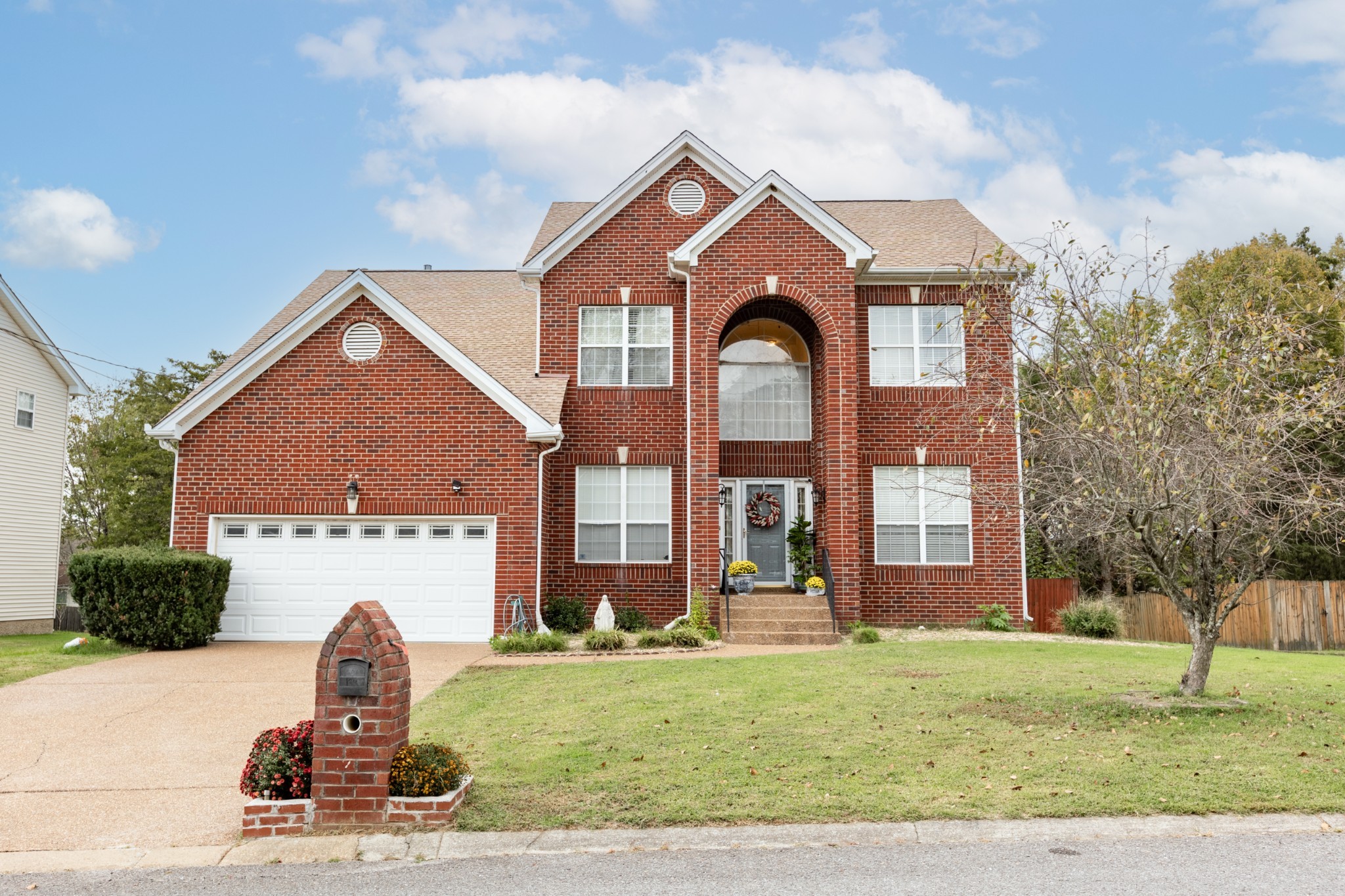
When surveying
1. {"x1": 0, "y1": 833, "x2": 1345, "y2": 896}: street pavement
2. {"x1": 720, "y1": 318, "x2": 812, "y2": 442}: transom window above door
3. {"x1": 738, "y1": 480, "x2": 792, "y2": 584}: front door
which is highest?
{"x1": 720, "y1": 318, "x2": 812, "y2": 442}: transom window above door

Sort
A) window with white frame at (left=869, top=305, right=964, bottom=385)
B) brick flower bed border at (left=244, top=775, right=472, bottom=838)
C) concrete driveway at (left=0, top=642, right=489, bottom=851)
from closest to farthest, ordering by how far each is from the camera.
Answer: brick flower bed border at (left=244, top=775, right=472, bottom=838) < concrete driveway at (left=0, top=642, right=489, bottom=851) < window with white frame at (left=869, top=305, right=964, bottom=385)

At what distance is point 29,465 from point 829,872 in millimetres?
24265

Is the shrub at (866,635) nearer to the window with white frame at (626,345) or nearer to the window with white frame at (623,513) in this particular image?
the window with white frame at (623,513)

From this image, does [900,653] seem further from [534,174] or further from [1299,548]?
[1299,548]

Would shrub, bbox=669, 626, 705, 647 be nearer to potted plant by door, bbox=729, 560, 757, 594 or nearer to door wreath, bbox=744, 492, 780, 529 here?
potted plant by door, bbox=729, 560, 757, 594

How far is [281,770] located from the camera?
6.09 meters

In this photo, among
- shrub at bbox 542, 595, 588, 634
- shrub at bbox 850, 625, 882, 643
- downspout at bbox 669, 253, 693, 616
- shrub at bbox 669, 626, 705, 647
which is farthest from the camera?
downspout at bbox 669, 253, 693, 616

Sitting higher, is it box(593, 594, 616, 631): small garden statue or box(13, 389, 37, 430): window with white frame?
box(13, 389, 37, 430): window with white frame

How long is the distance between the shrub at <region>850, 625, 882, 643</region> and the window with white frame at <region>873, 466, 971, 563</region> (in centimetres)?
245

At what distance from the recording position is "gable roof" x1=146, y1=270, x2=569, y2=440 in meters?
16.2

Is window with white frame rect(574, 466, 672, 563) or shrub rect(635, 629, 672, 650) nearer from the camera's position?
shrub rect(635, 629, 672, 650)

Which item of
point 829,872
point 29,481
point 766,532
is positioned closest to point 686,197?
point 766,532

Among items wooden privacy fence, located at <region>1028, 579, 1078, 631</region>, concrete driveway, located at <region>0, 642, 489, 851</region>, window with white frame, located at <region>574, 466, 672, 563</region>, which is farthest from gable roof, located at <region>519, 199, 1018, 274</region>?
concrete driveway, located at <region>0, 642, 489, 851</region>

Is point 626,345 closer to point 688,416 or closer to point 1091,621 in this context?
point 688,416
